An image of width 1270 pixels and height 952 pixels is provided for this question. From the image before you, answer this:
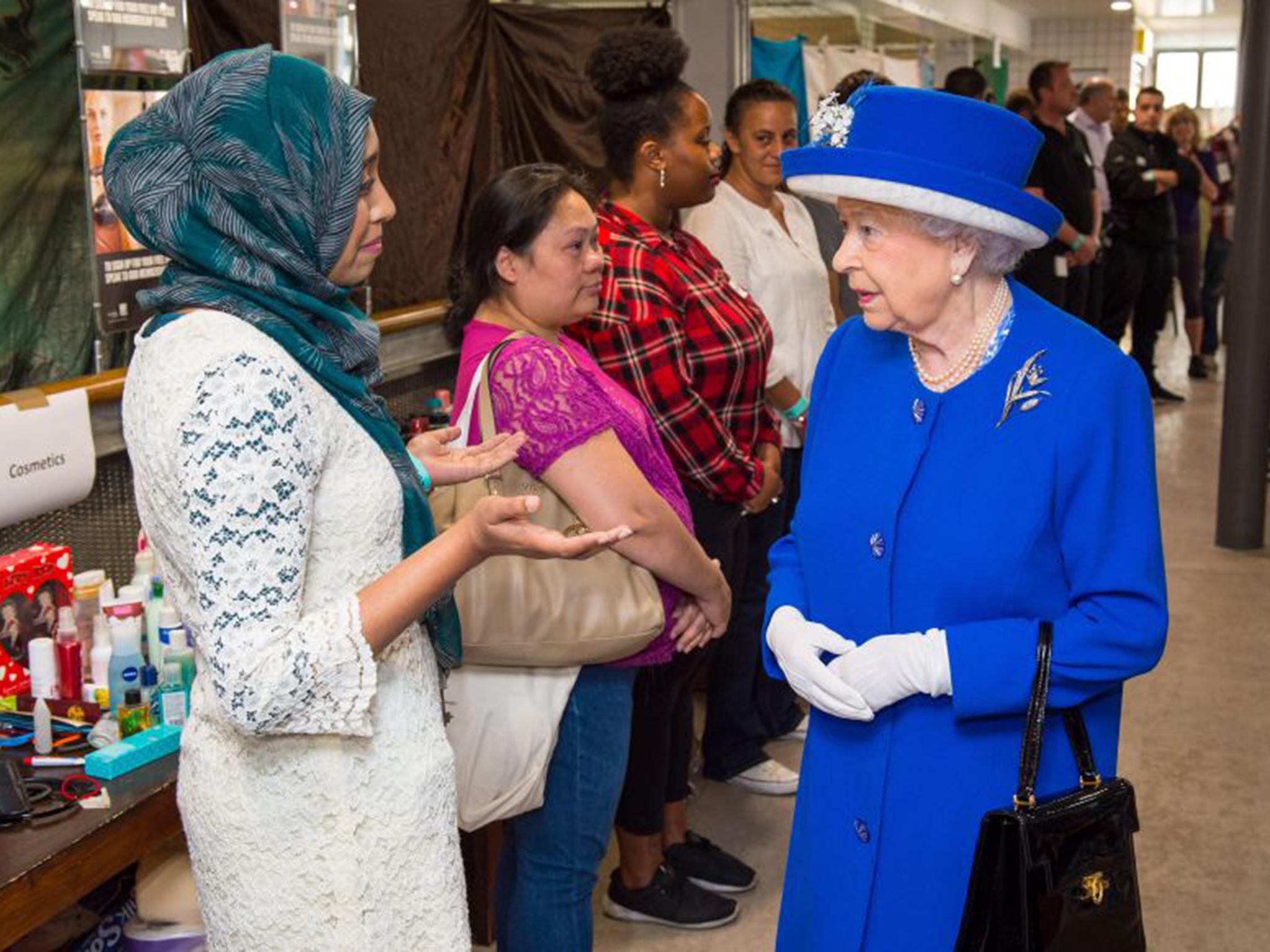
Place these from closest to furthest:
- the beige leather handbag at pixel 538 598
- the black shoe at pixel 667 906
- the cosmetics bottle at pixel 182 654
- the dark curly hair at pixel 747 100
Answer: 1. the beige leather handbag at pixel 538 598
2. the cosmetics bottle at pixel 182 654
3. the black shoe at pixel 667 906
4. the dark curly hair at pixel 747 100

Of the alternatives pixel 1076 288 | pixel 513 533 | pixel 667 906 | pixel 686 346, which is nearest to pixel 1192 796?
pixel 667 906

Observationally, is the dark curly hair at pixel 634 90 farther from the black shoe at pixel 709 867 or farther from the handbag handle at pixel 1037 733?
the handbag handle at pixel 1037 733

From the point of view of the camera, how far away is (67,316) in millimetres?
3094

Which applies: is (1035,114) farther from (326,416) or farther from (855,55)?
(326,416)

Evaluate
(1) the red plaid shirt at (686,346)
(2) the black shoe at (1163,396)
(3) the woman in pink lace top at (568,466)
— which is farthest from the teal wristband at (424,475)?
(2) the black shoe at (1163,396)

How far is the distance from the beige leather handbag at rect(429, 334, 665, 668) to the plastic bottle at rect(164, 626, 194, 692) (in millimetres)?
482

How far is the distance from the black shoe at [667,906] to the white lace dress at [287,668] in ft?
5.36

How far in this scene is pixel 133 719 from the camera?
7.90 ft

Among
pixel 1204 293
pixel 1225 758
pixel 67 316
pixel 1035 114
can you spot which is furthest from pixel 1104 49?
pixel 67 316

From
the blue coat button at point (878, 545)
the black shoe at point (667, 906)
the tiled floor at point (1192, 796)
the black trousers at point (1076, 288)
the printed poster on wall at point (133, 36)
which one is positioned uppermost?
the printed poster on wall at point (133, 36)

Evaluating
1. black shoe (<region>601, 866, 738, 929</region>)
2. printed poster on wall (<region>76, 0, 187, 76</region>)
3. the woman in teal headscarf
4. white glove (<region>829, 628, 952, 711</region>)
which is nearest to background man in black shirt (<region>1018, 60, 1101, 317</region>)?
black shoe (<region>601, 866, 738, 929</region>)

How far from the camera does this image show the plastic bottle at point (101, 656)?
257 cm

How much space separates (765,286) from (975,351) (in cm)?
223

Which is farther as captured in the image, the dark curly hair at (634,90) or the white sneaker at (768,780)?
the white sneaker at (768,780)
